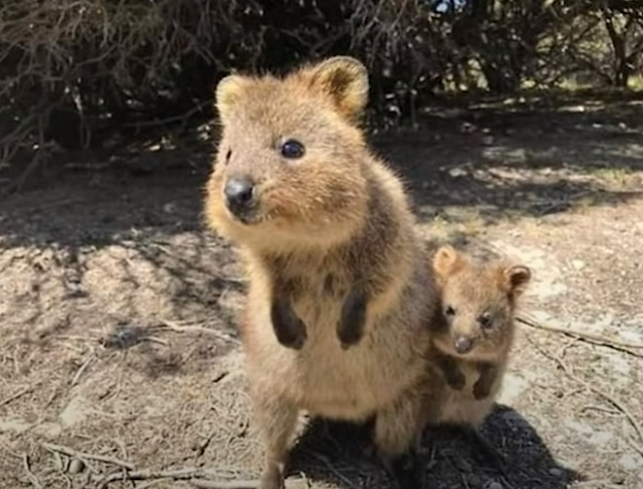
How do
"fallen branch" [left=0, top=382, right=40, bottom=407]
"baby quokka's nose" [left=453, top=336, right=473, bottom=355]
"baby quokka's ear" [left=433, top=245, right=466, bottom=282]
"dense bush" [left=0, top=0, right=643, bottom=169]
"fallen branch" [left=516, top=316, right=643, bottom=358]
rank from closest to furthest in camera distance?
"baby quokka's nose" [left=453, top=336, right=473, bottom=355], "baby quokka's ear" [left=433, top=245, right=466, bottom=282], "fallen branch" [left=0, top=382, right=40, bottom=407], "fallen branch" [left=516, top=316, right=643, bottom=358], "dense bush" [left=0, top=0, right=643, bottom=169]

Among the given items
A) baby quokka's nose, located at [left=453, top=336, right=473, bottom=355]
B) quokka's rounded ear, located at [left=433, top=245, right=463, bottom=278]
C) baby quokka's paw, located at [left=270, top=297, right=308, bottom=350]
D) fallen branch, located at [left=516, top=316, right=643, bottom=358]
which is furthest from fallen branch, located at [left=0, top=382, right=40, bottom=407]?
fallen branch, located at [left=516, top=316, right=643, bottom=358]

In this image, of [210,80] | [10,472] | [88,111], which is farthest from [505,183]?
[10,472]

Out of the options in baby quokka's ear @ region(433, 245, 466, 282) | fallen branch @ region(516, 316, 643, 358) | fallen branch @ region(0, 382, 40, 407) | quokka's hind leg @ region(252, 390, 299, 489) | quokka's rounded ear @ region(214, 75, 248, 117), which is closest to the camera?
quokka's rounded ear @ region(214, 75, 248, 117)

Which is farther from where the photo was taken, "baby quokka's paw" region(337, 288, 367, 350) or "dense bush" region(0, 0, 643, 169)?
"dense bush" region(0, 0, 643, 169)

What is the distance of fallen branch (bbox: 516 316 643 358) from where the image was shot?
5195 mm

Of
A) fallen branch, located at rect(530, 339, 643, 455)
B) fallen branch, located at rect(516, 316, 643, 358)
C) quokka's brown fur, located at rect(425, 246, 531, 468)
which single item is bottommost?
fallen branch, located at rect(530, 339, 643, 455)

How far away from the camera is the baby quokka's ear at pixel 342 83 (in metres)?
3.92

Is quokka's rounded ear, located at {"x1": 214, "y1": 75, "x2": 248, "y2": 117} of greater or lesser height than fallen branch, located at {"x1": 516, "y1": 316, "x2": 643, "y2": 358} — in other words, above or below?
above

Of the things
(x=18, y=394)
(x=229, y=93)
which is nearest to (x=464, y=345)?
(x=229, y=93)

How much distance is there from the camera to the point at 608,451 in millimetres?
4629

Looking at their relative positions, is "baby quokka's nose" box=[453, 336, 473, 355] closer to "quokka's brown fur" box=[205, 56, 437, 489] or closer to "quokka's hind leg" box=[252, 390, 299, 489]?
"quokka's brown fur" box=[205, 56, 437, 489]

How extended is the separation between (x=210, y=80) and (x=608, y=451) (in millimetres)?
4559

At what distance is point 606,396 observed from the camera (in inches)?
194

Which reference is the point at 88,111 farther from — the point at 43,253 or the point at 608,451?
the point at 608,451
